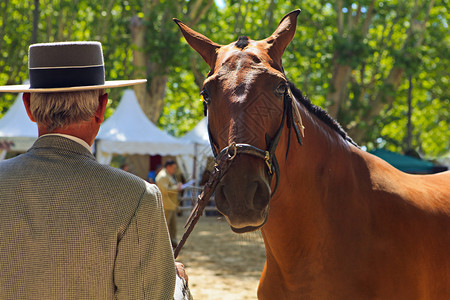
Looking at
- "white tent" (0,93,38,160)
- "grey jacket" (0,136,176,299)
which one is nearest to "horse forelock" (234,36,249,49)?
"grey jacket" (0,136,176,299)

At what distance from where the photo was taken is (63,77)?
1.71m

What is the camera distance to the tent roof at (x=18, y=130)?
13.2 metres

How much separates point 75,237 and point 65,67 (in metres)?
0.57

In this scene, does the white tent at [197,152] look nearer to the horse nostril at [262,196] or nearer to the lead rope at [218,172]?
the lead rope at [218,172]

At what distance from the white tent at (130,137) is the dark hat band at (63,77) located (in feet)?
40.9

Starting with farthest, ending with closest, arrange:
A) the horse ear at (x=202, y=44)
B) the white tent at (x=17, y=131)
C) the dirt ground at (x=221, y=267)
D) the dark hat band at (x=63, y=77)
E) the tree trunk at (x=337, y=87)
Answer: the tree trunk at (x=337, y=87)
the white tent at (x=17, y=131)
the dirt ground at (x=221, y=267)
the horse ear at (x=202, y=44)
the dark hat band at (x=63, y=77)

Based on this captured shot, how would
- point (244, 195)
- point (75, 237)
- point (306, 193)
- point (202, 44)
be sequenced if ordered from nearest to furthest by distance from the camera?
point (75, 237), point (244, 195), point (306, 193), point (202, 44)

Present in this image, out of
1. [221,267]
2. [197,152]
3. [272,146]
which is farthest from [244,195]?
[197,152]

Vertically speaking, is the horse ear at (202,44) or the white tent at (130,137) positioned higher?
the horse ear at (202,44)

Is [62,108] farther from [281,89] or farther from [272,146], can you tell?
[281,89]

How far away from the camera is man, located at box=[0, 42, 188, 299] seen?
158 centimetres

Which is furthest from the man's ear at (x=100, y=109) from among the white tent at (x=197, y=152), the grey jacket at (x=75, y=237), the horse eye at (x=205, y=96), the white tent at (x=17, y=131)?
the white tent at (x=197, y=152)

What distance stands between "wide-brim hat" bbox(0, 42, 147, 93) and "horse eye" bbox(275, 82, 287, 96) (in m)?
1.05

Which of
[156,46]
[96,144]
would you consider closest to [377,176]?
[96,144]
